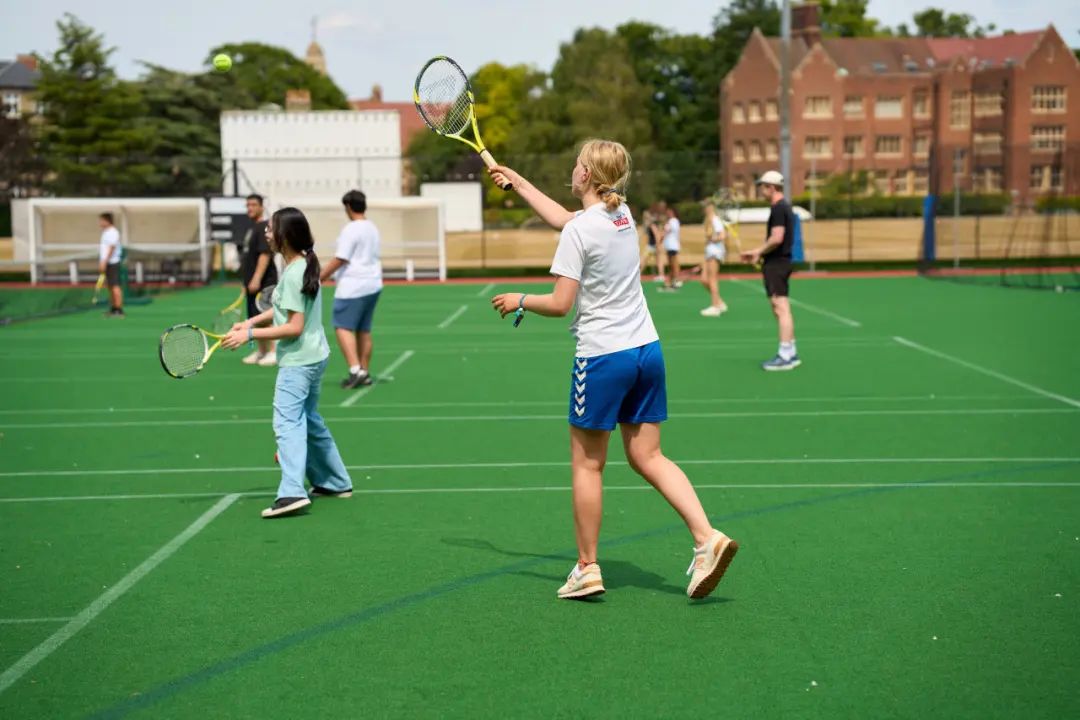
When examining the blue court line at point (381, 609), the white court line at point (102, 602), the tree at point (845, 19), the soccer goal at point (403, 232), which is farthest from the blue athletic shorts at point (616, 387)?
the tree at point (845, 19)

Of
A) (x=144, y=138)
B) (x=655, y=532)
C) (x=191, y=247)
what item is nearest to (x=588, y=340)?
(x=655, y=532)

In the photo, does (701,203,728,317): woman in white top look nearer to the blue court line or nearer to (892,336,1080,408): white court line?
(892,336,1080,408): white court line

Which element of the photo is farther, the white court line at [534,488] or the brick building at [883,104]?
the brick building at [883,104]

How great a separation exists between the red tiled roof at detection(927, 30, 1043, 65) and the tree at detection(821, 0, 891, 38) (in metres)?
20.2

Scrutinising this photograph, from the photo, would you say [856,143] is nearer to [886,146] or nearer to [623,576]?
[886,146]

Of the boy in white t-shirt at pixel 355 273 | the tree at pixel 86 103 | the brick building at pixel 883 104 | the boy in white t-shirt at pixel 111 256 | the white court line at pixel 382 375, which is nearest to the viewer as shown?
the white court line at pixel 382 375

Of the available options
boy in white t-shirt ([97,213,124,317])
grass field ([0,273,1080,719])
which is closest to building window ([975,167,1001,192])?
boy in white t-shirt ([97,213,124,317])

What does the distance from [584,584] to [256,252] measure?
9.66 metres

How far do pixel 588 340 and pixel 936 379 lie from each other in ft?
29.2

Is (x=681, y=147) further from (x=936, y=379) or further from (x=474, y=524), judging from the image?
(x=474, y=524)

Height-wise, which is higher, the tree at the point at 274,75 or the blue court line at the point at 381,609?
the tree at the point at 274,75

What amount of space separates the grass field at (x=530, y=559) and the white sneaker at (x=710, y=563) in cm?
12

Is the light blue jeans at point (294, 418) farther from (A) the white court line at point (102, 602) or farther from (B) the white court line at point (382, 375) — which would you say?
(B) the white court line at point (382, 375)

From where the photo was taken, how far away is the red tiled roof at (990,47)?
9662 cm
